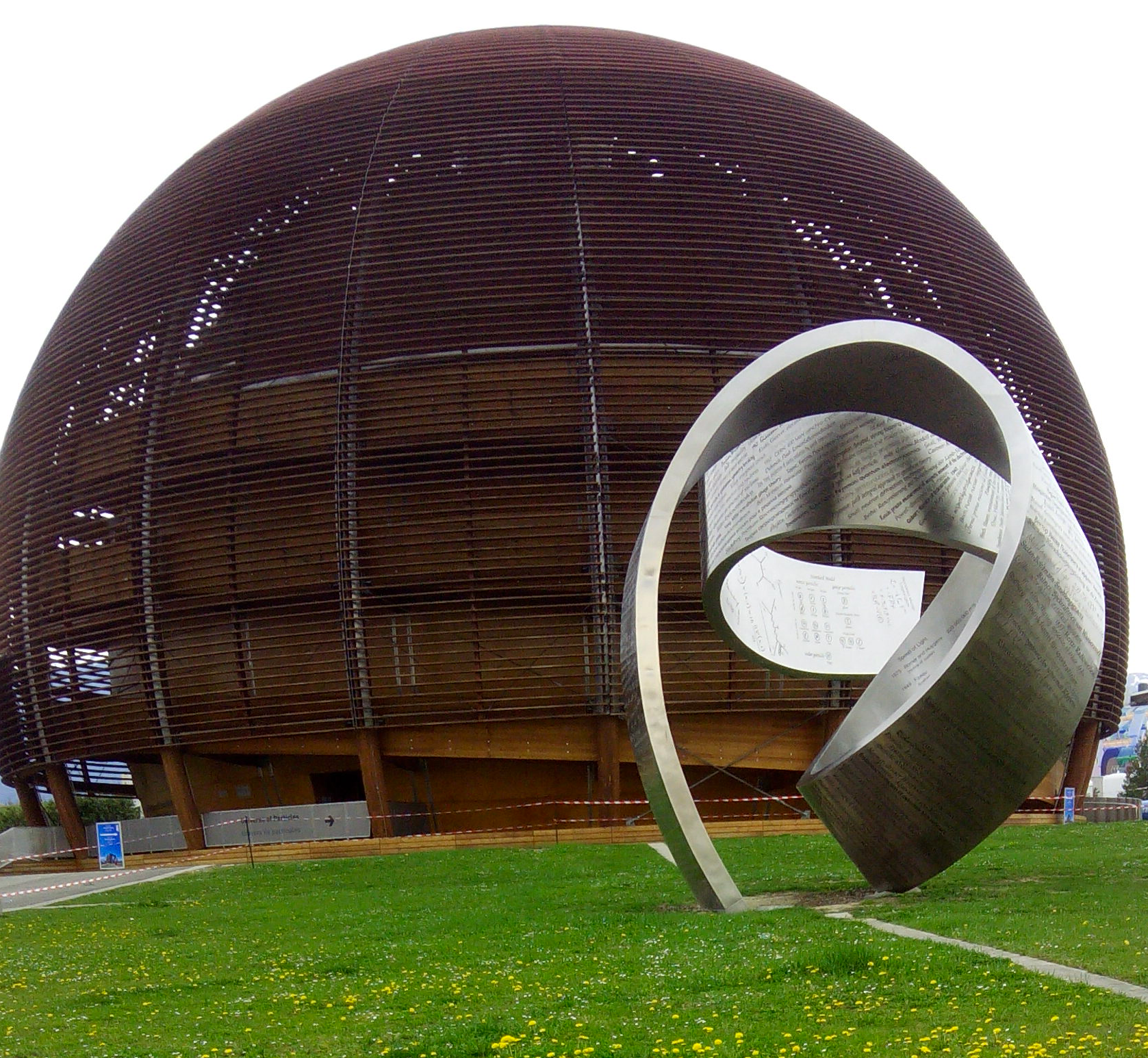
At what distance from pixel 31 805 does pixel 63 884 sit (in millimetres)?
11345

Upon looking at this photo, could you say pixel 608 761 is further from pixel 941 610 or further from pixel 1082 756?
pixel 1082 756

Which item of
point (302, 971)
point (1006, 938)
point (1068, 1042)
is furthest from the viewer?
point (302, 971)

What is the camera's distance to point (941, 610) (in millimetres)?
14523

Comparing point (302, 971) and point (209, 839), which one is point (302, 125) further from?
point (302, 971)

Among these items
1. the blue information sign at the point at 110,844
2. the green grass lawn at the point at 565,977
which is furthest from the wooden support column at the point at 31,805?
the green grass lawn at the point at 565,977

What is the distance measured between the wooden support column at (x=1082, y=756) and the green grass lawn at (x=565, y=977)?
1585 centimetres

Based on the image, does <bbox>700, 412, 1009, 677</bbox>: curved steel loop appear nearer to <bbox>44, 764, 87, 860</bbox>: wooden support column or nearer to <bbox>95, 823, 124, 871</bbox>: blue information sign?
<bbox>95, 823, 124, 871</bbox>: blue information sign

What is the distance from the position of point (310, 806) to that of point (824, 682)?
31.6ft

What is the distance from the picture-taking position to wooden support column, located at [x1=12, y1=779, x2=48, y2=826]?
105 ft

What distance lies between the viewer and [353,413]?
25.8 m

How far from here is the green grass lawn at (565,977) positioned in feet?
20.9

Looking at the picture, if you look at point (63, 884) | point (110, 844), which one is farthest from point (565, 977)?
point (110, 844)

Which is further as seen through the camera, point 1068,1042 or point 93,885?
point 93,885

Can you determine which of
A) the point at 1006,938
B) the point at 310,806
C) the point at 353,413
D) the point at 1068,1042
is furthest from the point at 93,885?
the point at 1068,1042
